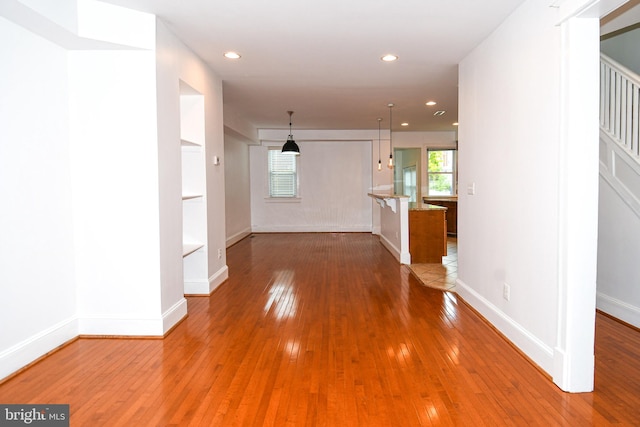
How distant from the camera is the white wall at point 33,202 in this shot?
2682mm

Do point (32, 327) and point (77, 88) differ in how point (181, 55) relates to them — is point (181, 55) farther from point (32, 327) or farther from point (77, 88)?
point (32, 327)

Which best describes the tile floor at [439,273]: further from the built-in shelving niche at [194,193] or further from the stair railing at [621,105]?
the built-in shelving niche at [194,193]

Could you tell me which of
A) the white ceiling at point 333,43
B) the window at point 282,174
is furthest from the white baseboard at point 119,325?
the window at point 282,174

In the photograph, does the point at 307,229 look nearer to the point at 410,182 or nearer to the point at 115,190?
the point at 410,182

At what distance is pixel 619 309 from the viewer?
3713mm

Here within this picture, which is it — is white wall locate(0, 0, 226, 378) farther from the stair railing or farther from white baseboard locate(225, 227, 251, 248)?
white baseboard locate(225, 227, 251, 248)

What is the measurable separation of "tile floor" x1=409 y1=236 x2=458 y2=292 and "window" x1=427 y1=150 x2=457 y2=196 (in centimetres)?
411

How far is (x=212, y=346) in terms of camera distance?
3176 mm

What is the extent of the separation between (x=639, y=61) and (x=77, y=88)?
216 inches

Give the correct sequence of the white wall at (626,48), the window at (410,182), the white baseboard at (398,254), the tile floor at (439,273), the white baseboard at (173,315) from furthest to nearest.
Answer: the window at (410,182) → the white baseboard at (398,254) → the tile floor at (439,273) → the white wall at (626,48) → the white baseboard at (173,315)

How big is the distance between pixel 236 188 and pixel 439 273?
207 inches

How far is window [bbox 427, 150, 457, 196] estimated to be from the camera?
10875 mm

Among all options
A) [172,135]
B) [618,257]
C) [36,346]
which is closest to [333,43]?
[172,135]

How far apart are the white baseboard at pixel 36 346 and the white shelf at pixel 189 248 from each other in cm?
112
